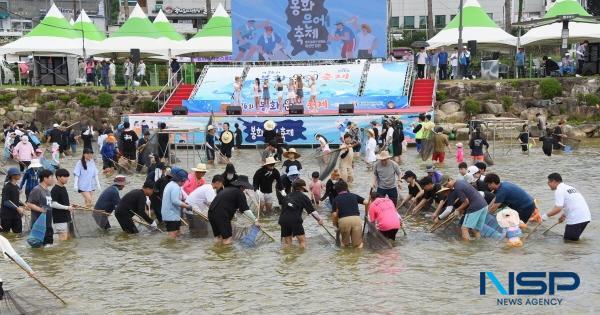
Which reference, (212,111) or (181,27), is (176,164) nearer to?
(212,111)

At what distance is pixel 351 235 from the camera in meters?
13.5

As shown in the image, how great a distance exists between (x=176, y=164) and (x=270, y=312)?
15329 millimetres

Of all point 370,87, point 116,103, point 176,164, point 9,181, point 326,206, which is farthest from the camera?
point 116,103

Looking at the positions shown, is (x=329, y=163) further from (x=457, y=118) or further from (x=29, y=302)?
(x=457, y=118)

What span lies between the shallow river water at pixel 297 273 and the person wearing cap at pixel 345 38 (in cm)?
2004

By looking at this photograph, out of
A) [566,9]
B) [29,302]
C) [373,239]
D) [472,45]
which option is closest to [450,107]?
[472,45]

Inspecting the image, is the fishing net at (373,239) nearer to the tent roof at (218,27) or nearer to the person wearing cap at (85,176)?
the person wearing cap at (85,176)

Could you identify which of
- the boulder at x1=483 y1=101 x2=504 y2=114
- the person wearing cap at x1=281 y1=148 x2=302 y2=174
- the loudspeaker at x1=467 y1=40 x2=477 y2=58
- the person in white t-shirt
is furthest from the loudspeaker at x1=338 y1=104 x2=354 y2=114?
the person in white t-shirt

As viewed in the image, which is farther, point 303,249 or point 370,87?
point 370,87

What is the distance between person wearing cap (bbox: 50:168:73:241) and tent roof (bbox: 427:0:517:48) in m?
25.1

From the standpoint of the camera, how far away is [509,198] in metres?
14.0

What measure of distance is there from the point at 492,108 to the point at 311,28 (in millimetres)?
8397

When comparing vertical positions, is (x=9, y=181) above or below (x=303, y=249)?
above

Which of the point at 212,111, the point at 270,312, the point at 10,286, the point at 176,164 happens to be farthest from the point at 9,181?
the point at 212,111
